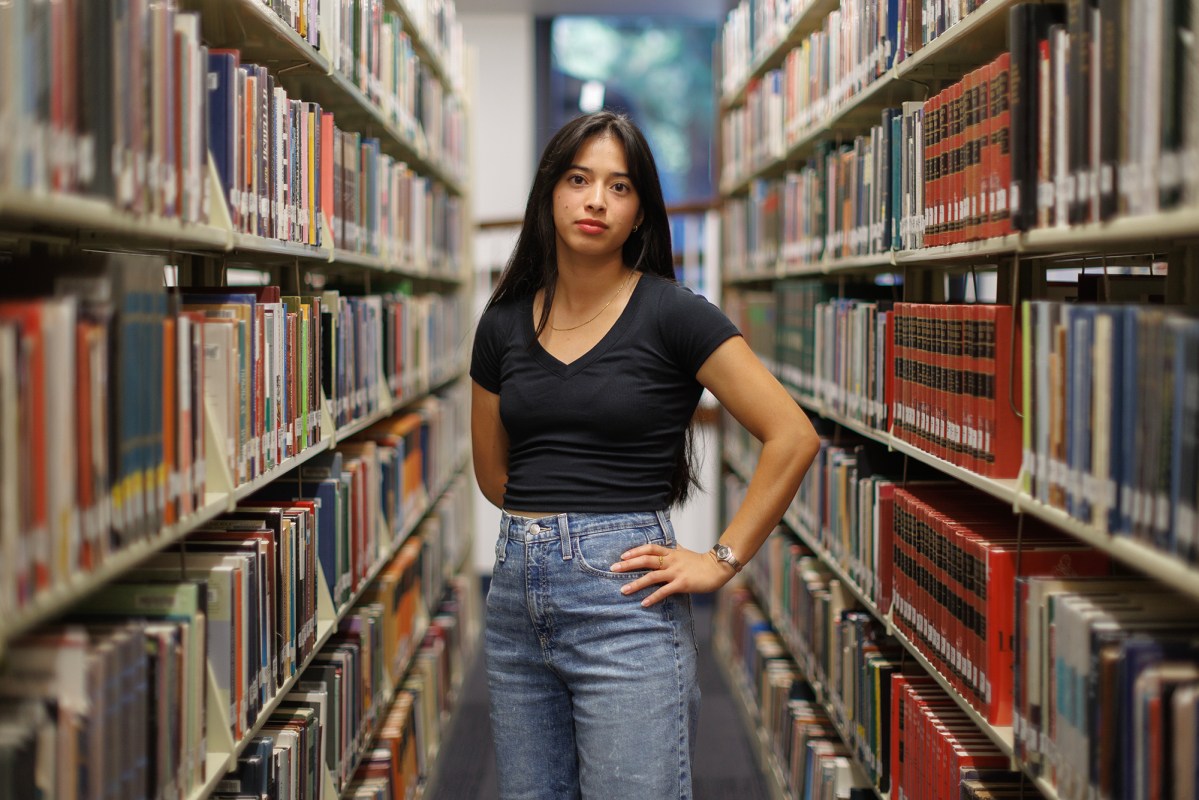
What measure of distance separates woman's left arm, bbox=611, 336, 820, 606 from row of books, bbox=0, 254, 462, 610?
2.10ft

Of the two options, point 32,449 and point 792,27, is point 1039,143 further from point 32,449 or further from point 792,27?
point 792,27

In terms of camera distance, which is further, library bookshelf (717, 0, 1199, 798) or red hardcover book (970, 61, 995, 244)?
red hardcover book (970, 61, 995, 244)

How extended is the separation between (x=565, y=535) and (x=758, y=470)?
352mm

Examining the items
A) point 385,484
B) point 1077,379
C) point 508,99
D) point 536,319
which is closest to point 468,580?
point 385,484

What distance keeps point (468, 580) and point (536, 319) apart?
3.26 m

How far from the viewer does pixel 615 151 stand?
1.94 meters

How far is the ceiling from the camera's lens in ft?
18.9

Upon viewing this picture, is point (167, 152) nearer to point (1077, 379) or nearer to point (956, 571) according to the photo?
point (1077, 379)

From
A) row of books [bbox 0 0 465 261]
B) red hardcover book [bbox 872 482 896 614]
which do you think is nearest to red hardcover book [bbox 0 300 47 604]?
row of books [bbox 0 0 465 261]

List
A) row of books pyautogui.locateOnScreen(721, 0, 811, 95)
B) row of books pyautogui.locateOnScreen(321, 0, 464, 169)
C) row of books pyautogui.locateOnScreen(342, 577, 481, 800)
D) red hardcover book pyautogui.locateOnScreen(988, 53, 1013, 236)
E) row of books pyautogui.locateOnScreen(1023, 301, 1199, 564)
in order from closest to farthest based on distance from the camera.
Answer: row of books pyautogui.locateOnScreen(1023, 301, 1199, 564)
red hardcover book pyautogui.locateOnScreen(988, 53, 1013, 236)
row of books pyautogui.locateOnScreen(321, 0, 464, 169)
row of books pyautogui.locateOnScreen(342, 577, 481, 800)
row of books pyautogui.locateOnScreen(721, 0, 811, 95)

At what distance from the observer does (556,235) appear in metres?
2.02

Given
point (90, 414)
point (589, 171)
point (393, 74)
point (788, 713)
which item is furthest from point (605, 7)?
point (90, 414)

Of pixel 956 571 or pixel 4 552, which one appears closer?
pixel 4 552

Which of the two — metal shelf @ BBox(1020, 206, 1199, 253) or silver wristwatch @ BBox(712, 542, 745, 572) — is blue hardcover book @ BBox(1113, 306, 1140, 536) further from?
silver wristwatch @ BBox(712, 542, 745, 572)
